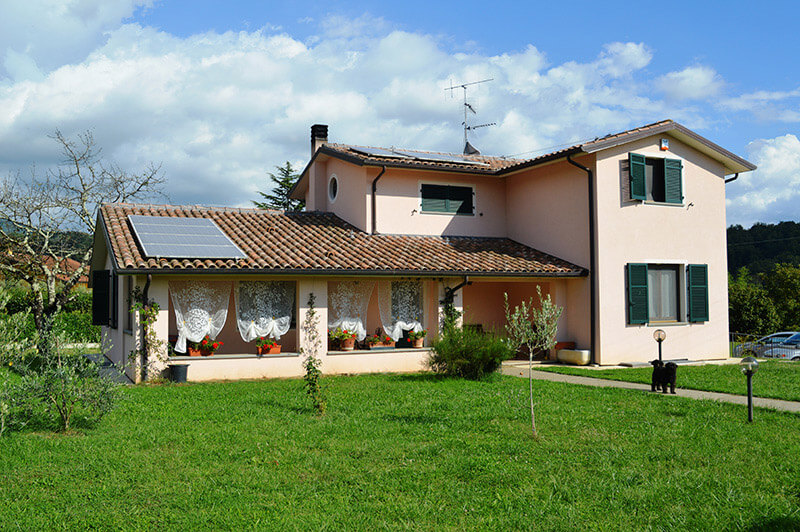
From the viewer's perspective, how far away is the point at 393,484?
618cm

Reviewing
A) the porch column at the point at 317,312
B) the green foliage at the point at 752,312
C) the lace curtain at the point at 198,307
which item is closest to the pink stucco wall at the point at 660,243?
the porch column at the point at 317,312

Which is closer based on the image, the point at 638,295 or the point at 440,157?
the point at 638,295

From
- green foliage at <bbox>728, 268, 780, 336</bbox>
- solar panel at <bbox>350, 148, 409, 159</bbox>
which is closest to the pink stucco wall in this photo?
solar panel at <bbox>350, 148, 409, 159</bbox>

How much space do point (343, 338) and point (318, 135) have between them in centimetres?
948

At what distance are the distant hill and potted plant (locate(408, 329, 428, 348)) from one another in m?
36.0

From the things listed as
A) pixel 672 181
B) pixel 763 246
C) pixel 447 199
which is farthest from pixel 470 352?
pixel 763 246

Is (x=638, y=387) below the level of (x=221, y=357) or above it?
below

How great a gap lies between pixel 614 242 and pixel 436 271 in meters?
4.73

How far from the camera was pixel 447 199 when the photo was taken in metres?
18.4

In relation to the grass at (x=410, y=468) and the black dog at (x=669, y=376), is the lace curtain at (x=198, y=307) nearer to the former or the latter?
the grass at (x=410, y=468)

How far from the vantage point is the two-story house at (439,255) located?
1387cm

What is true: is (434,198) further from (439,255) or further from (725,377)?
(725,377)

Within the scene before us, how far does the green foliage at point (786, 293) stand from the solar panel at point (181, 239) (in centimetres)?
2886

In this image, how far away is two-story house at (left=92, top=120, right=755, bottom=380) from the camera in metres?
13.9
